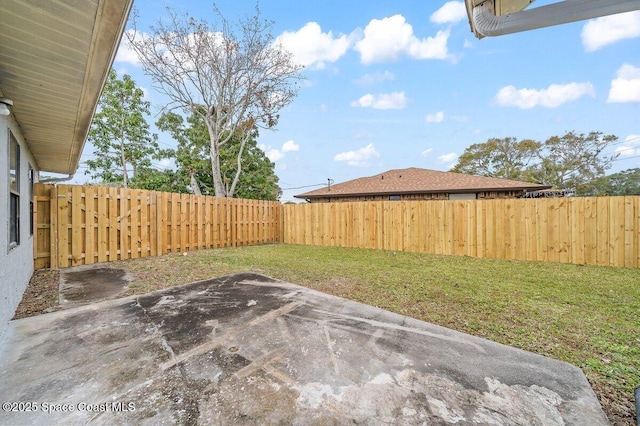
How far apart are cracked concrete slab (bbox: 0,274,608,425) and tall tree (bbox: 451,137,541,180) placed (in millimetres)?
24659

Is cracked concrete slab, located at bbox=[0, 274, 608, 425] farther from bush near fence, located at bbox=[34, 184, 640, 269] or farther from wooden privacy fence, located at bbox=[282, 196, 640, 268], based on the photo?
wooden privacy fence, located at bbox=[282, 196, 640, 268]

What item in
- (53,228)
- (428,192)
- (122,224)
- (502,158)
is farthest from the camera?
(502,158)

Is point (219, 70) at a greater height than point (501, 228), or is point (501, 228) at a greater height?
point (219, 70)

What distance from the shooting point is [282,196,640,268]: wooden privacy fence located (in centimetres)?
559

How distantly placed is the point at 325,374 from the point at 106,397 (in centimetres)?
137

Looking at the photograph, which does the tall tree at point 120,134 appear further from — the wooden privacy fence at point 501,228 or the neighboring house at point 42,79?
the wooden privacy fence at point 501,228

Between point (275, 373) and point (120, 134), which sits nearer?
point (275, 373)

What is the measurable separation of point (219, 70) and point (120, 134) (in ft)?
20.9

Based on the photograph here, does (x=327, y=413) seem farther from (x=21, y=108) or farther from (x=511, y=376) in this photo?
(x=21, y=108)

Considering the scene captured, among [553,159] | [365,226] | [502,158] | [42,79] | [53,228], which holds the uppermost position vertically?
[502,158]

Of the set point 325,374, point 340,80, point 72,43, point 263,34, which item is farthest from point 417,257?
point 263,34

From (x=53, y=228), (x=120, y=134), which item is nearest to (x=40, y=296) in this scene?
(x=53, y=228)

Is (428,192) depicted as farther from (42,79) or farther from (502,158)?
(502,158)

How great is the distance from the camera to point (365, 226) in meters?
8.79
